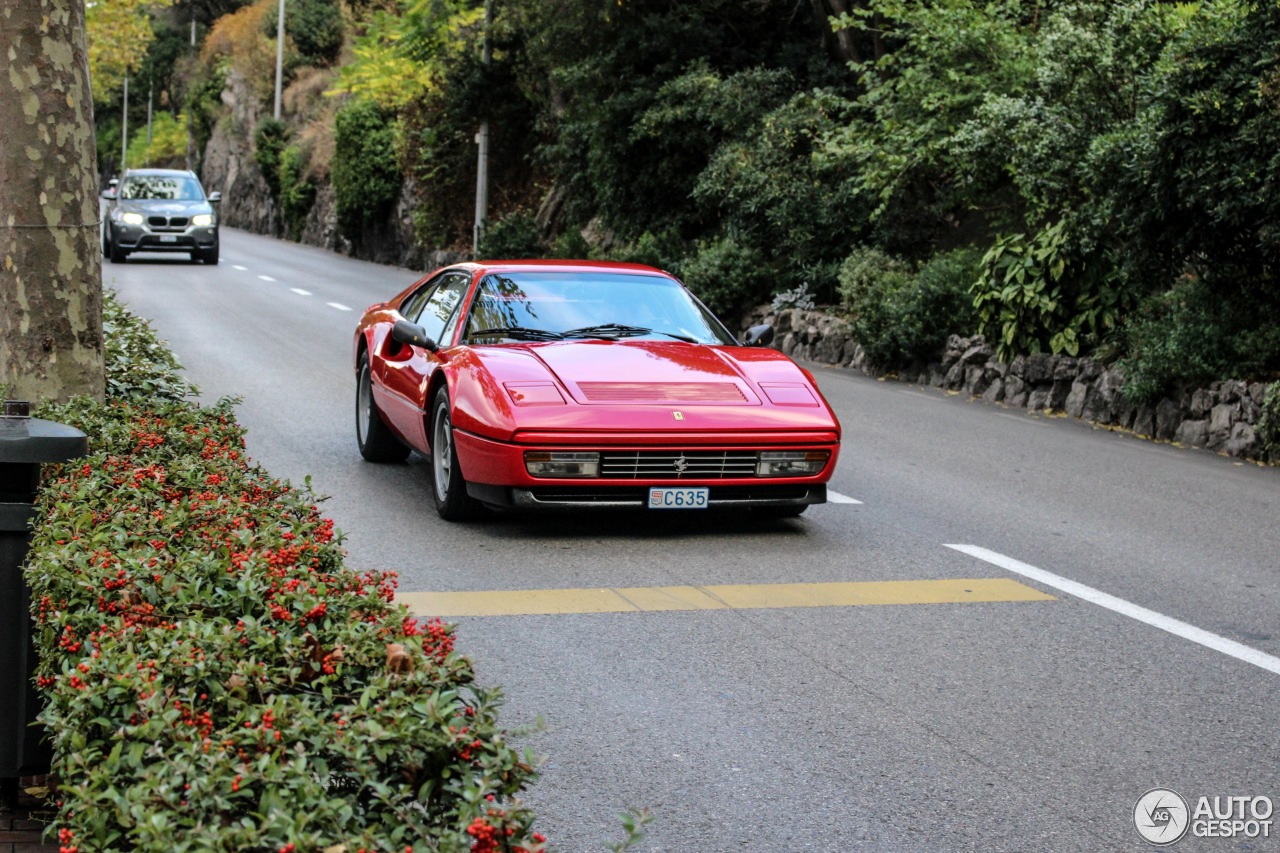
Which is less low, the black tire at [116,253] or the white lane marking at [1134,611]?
the white lane marking at [1134,611]

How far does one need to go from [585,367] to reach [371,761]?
5.76 meters

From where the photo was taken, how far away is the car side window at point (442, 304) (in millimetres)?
9398

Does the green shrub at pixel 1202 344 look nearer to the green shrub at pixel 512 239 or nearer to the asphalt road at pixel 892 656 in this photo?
the asphalt road at pixel 892 656

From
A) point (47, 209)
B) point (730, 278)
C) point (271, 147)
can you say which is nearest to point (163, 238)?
point (730, 278)

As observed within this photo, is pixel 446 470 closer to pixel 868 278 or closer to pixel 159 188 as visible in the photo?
pixel 868 278

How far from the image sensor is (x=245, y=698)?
2945 millimetres

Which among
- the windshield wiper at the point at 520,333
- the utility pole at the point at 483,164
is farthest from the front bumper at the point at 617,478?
the utility pole at the point at 483,164

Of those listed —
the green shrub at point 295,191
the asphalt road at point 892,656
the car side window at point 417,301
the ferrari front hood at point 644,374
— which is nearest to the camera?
the asphalt road at point 892,656

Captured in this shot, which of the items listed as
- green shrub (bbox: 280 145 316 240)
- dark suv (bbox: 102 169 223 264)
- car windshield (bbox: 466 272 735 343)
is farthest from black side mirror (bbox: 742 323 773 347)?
green shrub (bbox: 280 145 316 240)

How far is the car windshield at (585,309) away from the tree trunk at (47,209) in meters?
2.16

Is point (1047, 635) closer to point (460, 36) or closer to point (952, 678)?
point (952, 678)

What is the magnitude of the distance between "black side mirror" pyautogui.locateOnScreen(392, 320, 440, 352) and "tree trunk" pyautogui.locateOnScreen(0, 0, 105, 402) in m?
1.76

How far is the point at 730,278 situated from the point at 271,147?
42400 millimetres

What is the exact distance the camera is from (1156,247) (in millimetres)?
13609
